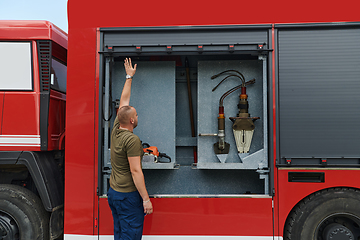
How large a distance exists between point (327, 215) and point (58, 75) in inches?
138

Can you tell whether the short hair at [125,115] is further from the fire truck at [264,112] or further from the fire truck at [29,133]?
Answer: the fire truck at [29,133]

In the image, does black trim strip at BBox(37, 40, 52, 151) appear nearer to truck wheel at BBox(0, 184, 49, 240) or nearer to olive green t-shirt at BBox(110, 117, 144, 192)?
truck wheel at BBox(0, 184, 49, 240)

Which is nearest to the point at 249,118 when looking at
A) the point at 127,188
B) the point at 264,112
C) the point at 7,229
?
the point at 264,112

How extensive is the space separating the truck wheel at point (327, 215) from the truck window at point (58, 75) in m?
3.11

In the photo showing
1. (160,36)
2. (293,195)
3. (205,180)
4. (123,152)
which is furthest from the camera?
(205,180)

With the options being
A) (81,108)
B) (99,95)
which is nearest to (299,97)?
(99,95)

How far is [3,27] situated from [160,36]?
1.81 m

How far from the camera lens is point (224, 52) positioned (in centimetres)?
264

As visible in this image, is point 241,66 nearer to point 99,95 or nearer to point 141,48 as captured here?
point 141,48

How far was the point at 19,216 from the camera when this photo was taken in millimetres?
2670

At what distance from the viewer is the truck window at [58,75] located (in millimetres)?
2953

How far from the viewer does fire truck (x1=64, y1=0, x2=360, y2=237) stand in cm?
251

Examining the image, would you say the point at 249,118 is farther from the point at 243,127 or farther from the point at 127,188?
the point at 127,188

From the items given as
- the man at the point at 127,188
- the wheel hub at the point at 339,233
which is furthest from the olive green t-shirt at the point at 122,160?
Result: the wheel hub at the point at 339,233
